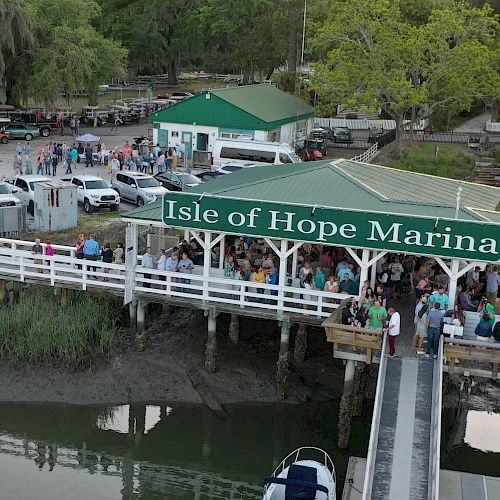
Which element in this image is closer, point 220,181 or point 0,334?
point 0,334

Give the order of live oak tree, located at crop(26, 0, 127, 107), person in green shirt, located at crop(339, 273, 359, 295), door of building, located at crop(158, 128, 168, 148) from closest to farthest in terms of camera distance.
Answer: person in green shirt, located at crop(339, 273, 359, 295) → door of building, located at crop(158, 128, 168, 148) → live oak tree, located at crop(26, 0, 127, 107)

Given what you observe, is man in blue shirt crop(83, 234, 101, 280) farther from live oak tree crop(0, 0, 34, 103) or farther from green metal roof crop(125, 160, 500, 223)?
live oak tree crop(0, 0, 34, 103)

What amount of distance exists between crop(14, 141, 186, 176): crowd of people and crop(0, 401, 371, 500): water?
65.1ft

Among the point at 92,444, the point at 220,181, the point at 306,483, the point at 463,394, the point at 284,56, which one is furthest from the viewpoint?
the point at 284,56

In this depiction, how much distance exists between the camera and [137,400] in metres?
23.3

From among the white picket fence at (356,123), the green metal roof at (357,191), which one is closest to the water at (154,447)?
the green metal roof at (357,191)

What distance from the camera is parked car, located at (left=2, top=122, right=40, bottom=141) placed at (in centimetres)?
5190

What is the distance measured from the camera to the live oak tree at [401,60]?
151ft

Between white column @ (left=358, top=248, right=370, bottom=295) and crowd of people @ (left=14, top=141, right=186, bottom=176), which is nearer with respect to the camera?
white column @ (left=358, top=248, right=370, bottom=295)

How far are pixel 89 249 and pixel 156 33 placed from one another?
183ft

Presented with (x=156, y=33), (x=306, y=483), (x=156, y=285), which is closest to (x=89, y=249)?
(x=156, y=285)

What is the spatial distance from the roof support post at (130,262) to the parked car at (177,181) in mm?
13587

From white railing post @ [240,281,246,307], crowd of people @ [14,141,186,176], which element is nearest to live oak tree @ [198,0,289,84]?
crowd of people @ [14,141,186,176]

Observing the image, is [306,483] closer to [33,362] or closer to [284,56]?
[33,362]
